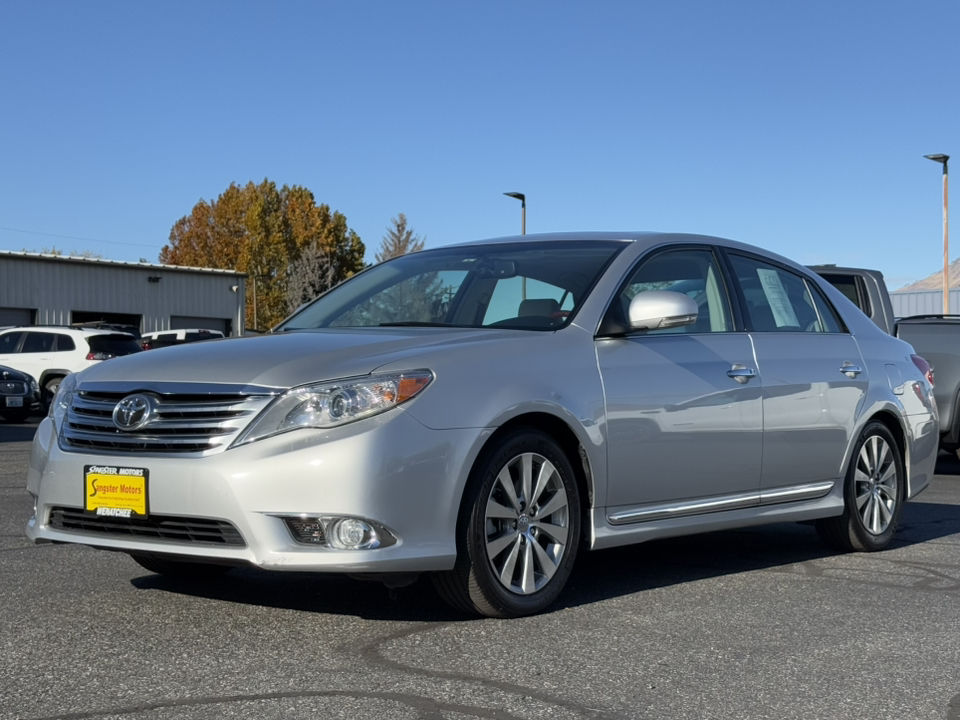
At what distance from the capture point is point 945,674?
14.1 ft

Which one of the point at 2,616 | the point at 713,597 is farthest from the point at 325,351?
the point at 713,597

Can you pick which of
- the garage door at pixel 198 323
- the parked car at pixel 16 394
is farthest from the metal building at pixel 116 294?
the parked car at pixel 16 394

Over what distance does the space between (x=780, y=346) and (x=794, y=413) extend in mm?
351

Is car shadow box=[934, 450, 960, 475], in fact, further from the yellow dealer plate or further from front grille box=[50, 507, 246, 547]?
the yellow dealer plate

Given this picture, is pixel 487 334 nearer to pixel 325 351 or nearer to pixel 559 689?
pixel 325 351

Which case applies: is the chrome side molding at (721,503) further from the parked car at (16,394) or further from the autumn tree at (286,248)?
the autumn tree at (286,248)

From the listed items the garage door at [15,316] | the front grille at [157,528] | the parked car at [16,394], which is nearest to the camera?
the front grille at [157,528]

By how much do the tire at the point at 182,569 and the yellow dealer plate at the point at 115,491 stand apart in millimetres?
927

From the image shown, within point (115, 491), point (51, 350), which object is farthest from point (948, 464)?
point (51, 350)

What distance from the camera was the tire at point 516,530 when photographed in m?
4.86

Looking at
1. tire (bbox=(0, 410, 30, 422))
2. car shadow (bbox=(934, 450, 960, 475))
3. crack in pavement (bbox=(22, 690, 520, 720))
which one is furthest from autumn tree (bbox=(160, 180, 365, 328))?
crack in pavement (bbox=(22, 690, 520, 720))

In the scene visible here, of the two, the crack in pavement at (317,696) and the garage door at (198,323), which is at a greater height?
the garage door at (198,323)

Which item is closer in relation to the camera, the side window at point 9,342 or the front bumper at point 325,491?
the front bumper at point 325,491

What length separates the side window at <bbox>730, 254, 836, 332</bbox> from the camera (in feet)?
21.8
